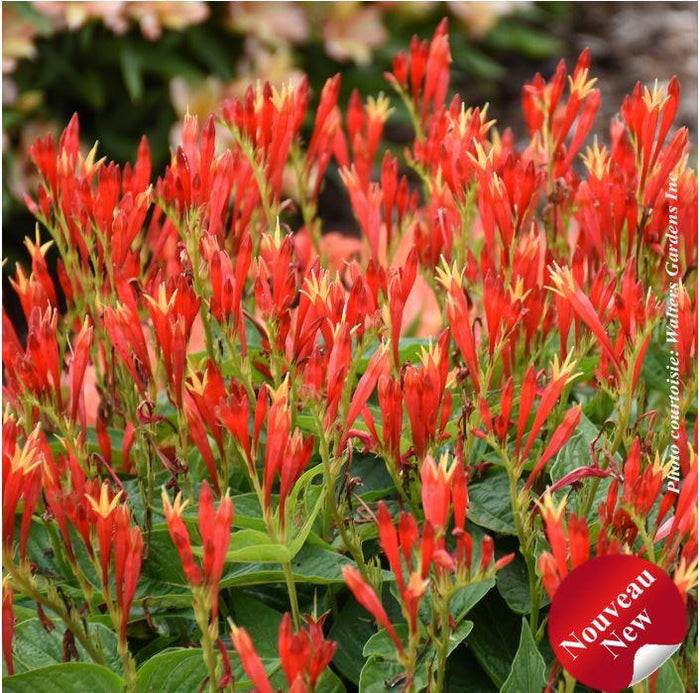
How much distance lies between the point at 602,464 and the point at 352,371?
1.00 ft

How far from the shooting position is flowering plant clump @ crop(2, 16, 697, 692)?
0.96 metres

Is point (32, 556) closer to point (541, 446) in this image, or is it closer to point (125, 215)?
point (125, 215)

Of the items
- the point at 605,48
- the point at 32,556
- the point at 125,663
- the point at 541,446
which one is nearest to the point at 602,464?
the point at 541,446

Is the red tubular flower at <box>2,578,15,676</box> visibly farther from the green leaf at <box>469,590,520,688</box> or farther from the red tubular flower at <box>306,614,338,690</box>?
the green leaf at <box>469,590,520,688</box>

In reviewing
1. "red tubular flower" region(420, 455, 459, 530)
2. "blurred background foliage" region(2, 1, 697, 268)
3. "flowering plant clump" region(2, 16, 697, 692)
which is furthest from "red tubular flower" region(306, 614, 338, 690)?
"blurred background foliage" region(2, 1, 697, 268)

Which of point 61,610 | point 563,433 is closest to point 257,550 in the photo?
point 61,610

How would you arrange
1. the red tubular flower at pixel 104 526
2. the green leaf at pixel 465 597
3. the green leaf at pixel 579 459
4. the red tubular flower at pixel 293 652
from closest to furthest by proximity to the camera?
1. the red tubular flower at pixel 293 652
2. the red tubular flower at pixel 104 526
3. the green leaf at pixel 465 597
4. the green leaf at pixel 579 459

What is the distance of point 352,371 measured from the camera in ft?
3.46

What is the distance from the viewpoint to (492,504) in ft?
3.81

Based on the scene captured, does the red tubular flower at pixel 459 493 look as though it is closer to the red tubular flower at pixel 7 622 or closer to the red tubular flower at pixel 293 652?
the red tubular flower at pixel 293 652

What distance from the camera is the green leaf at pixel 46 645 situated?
110 centimetres

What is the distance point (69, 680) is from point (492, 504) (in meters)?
0.46

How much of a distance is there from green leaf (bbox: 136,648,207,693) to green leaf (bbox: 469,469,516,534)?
314mm

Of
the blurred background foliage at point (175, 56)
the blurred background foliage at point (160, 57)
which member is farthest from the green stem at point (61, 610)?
the blurred background foliage at point (160, 57)
